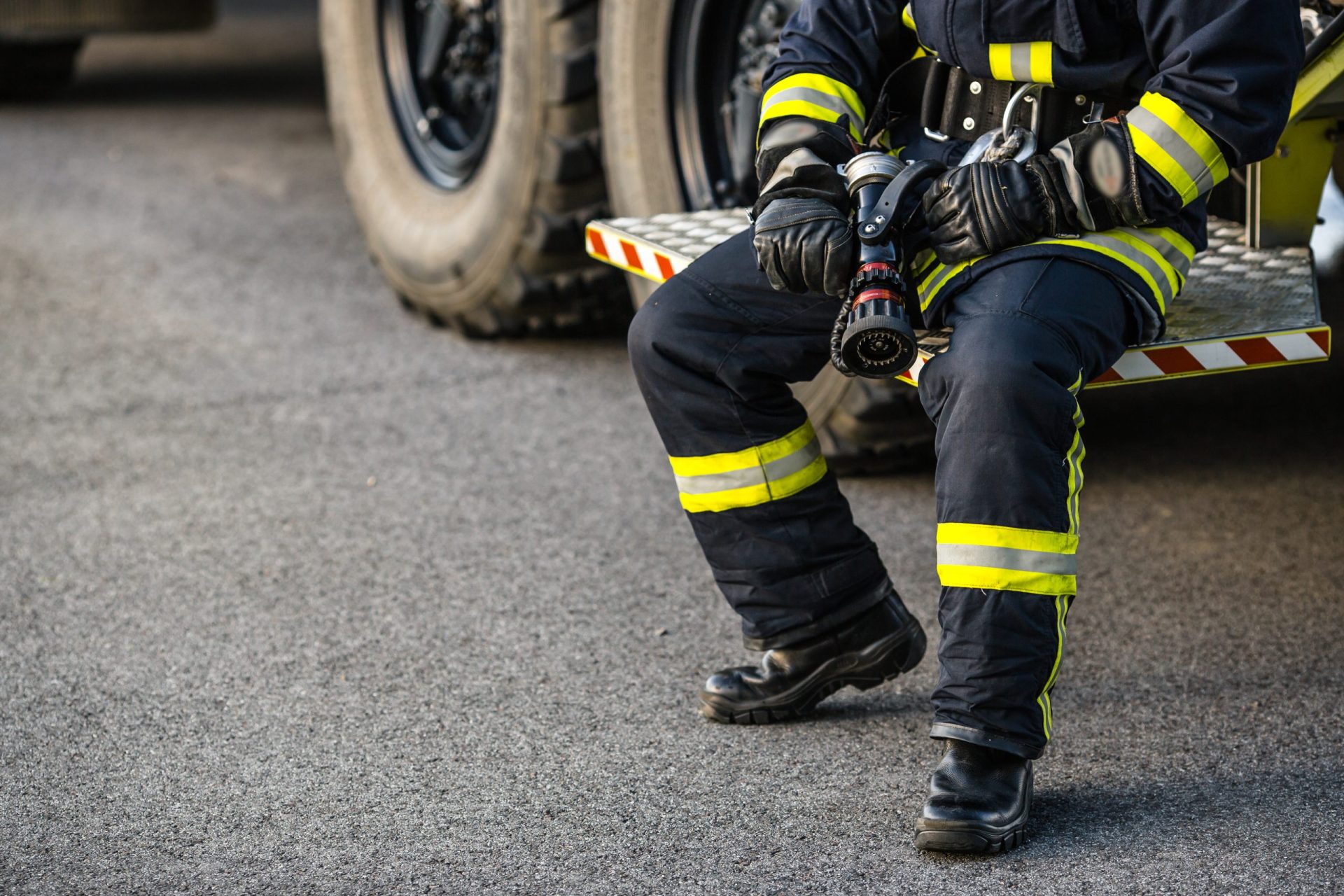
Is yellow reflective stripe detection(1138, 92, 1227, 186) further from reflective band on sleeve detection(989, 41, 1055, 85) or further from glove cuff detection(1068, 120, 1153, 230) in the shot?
reflective band on sleeve detection(989, 41, 1055, 85)

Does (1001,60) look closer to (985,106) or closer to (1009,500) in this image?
(985,106)

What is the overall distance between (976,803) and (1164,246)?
88 centimetres

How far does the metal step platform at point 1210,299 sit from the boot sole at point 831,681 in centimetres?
46

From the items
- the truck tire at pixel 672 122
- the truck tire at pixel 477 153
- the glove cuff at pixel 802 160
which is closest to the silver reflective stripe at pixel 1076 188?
the glove cuff at pixel 802 160

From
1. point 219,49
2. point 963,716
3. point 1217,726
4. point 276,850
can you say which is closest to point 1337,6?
point 1217,726

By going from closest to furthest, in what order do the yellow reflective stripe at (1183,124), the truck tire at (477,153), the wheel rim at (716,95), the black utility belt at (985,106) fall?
the yellow reflective stripe at (1183,124) → the black utility belt at (985,106) → the wheel rim at (716,95) → the truck tire at (477,153)

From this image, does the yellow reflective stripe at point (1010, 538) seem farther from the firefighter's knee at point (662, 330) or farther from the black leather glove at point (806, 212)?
the firefighter's knee at point (662, 330)

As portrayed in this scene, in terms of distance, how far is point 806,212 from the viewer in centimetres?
229

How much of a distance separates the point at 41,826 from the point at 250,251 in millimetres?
3364

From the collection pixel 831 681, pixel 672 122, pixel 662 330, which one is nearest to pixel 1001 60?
pixel 662 330

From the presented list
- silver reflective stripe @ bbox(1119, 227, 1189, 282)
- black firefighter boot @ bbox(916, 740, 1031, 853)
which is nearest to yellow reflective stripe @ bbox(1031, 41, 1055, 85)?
silver reflective stripe @ bbox(1119, 227, 1189, 282)

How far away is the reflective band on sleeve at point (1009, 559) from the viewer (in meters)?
2.04

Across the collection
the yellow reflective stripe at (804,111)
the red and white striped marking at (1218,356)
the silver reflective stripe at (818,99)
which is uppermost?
the silver reflective stripe at (818,99)

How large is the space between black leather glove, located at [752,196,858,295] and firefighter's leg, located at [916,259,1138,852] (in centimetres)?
21
